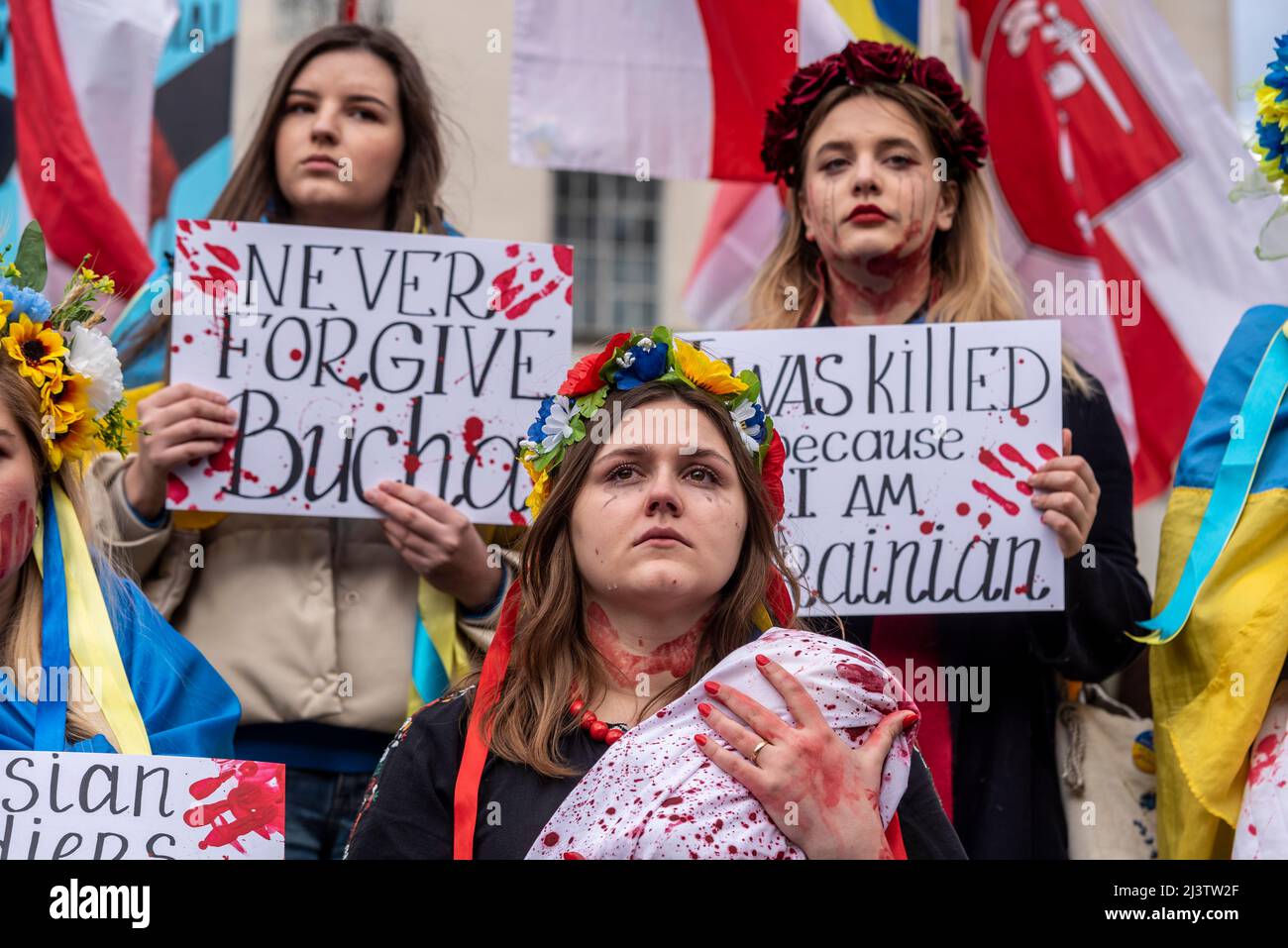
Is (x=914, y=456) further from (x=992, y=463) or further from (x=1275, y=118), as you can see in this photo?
(x=1275, y=118)

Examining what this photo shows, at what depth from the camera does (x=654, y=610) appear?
10.5ft

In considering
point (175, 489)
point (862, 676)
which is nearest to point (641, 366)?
point (862, 676)

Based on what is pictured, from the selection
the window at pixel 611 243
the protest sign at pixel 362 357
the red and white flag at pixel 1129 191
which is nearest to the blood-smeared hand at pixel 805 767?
the protest sign at pixel 362 357

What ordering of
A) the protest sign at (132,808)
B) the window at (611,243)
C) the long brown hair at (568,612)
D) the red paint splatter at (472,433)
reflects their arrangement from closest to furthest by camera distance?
the protest sign at (132,808) → the long brown hair at (568,612) → the red paint splatter at (472,433) → the window at (611,243)

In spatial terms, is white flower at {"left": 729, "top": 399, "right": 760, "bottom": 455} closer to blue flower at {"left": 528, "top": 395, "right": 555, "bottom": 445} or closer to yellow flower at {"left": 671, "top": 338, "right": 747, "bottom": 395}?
yellow flower at {"left": 671, "top": 338, "right": 747, "bottom": 395}

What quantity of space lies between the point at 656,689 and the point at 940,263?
4.96ft

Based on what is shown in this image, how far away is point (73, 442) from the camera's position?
11.3 feet

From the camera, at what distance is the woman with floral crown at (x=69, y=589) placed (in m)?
3.28

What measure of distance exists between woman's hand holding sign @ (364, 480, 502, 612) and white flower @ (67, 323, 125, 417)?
611 mm

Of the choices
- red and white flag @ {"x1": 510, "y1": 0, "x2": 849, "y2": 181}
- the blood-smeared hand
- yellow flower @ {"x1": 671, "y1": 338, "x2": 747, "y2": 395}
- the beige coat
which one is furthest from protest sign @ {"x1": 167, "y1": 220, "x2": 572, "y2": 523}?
red and white flag @ {"x1": 510, "y1": 0, "x2": 849, "y2": 181}

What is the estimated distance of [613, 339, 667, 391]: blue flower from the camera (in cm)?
341

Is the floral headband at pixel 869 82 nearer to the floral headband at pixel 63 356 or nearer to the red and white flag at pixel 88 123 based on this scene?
the floral headband at pixel 63 356
